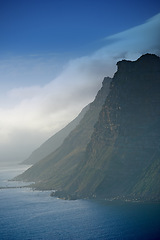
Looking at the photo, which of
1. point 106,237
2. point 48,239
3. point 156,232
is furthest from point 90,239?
point 156,232

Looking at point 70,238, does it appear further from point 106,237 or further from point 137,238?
point 137,238

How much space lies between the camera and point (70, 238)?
7785 inches

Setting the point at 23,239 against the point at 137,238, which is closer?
the point at 137,238

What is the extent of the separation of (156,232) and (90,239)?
39.4m

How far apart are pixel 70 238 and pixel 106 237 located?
22139 millimetres

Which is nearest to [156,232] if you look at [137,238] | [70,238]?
[137,238]

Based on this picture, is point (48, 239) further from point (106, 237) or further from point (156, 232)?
point (156, 232)

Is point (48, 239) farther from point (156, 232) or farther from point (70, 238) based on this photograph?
point (156, 232)

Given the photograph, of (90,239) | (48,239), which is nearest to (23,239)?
(48,239)

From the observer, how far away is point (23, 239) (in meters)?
200

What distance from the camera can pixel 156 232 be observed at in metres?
193

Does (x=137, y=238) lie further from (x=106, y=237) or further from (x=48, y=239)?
(x=48, y=239)

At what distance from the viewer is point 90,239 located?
192625 millimetres

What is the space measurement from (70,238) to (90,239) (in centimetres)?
1312
